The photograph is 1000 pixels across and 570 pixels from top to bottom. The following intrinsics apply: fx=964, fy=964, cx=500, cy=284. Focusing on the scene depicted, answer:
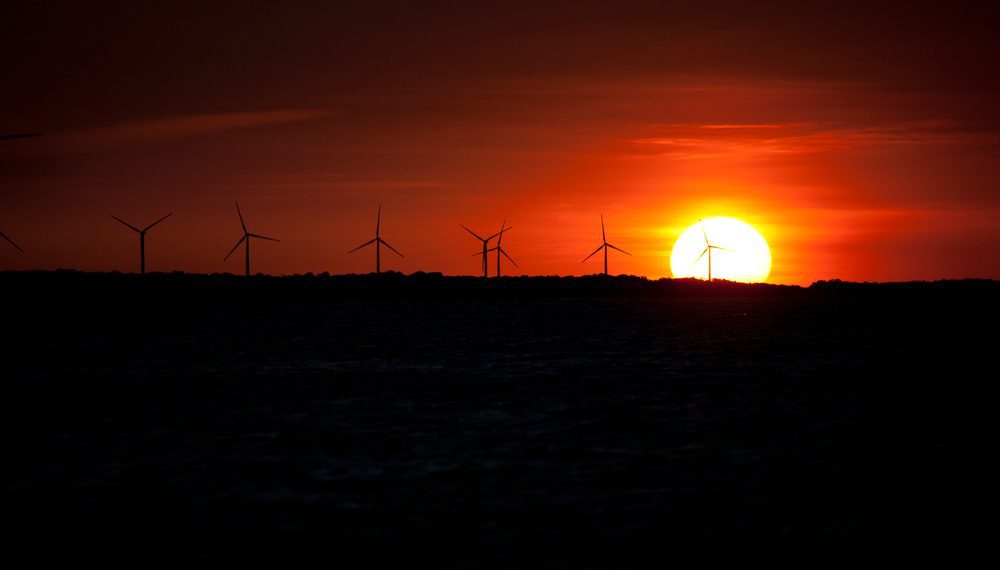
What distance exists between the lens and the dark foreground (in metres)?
24.3

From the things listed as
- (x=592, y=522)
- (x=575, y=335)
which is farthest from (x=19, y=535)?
(x=575, y=335)

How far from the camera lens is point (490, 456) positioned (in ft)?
114

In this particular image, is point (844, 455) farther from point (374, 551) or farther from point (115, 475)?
point (115, 475)

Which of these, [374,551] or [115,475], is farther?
[115,475]

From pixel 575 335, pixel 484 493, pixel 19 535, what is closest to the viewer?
pixel 19 535

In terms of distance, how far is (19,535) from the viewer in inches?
967

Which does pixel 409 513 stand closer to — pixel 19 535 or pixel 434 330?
pixel 19 535

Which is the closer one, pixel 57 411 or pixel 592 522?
pixel 592 522

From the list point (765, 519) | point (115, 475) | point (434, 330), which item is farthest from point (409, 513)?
point (434, 330)

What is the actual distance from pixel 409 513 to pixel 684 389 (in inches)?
1332

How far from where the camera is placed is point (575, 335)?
115m

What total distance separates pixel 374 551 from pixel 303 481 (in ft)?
28.0

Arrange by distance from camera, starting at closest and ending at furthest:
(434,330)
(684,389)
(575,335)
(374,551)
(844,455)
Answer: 1. (374,551)
2. (844,455)
3. (684,389)
4. (575,335)
5. (434,330)

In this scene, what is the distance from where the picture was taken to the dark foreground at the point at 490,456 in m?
24.3
